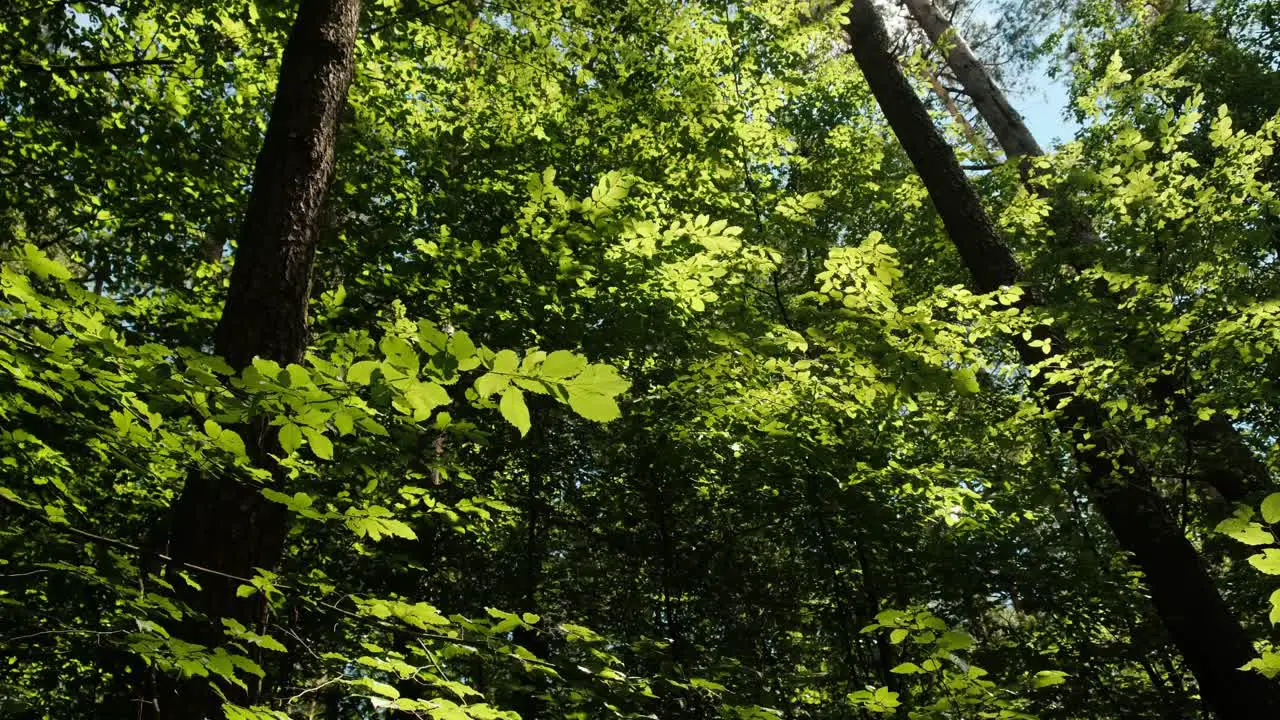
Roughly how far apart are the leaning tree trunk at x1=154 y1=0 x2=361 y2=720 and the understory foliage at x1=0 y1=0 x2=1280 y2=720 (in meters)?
0.09

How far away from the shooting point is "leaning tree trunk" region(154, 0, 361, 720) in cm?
206

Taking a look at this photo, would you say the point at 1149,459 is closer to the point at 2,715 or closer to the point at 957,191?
the point at 957,191

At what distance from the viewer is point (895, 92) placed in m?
6.29

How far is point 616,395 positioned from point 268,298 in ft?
4.11

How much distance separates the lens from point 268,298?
7.72ft

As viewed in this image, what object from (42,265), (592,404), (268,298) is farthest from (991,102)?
(42,265)

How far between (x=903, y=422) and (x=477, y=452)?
13.4 feet

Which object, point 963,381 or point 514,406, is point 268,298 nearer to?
point 514,406

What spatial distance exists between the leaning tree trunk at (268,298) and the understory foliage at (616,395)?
0.29ft

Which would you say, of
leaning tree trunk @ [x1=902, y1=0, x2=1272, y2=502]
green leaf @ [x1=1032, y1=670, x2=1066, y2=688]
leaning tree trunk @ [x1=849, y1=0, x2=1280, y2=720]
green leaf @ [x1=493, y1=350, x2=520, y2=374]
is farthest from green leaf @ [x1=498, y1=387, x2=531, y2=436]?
leaning tree trunk @ [x1=902, y1=0, x2=1272, y2=502]

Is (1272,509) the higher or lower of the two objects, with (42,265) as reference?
lower

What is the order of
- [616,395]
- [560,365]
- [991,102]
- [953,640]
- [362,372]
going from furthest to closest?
[991,102] < [953,640] < [616,395] < [362,372] < [560,365]

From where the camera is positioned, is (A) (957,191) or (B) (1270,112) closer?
(A) (957,191)

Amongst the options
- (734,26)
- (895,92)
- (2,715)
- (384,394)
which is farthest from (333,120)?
(734,26)
